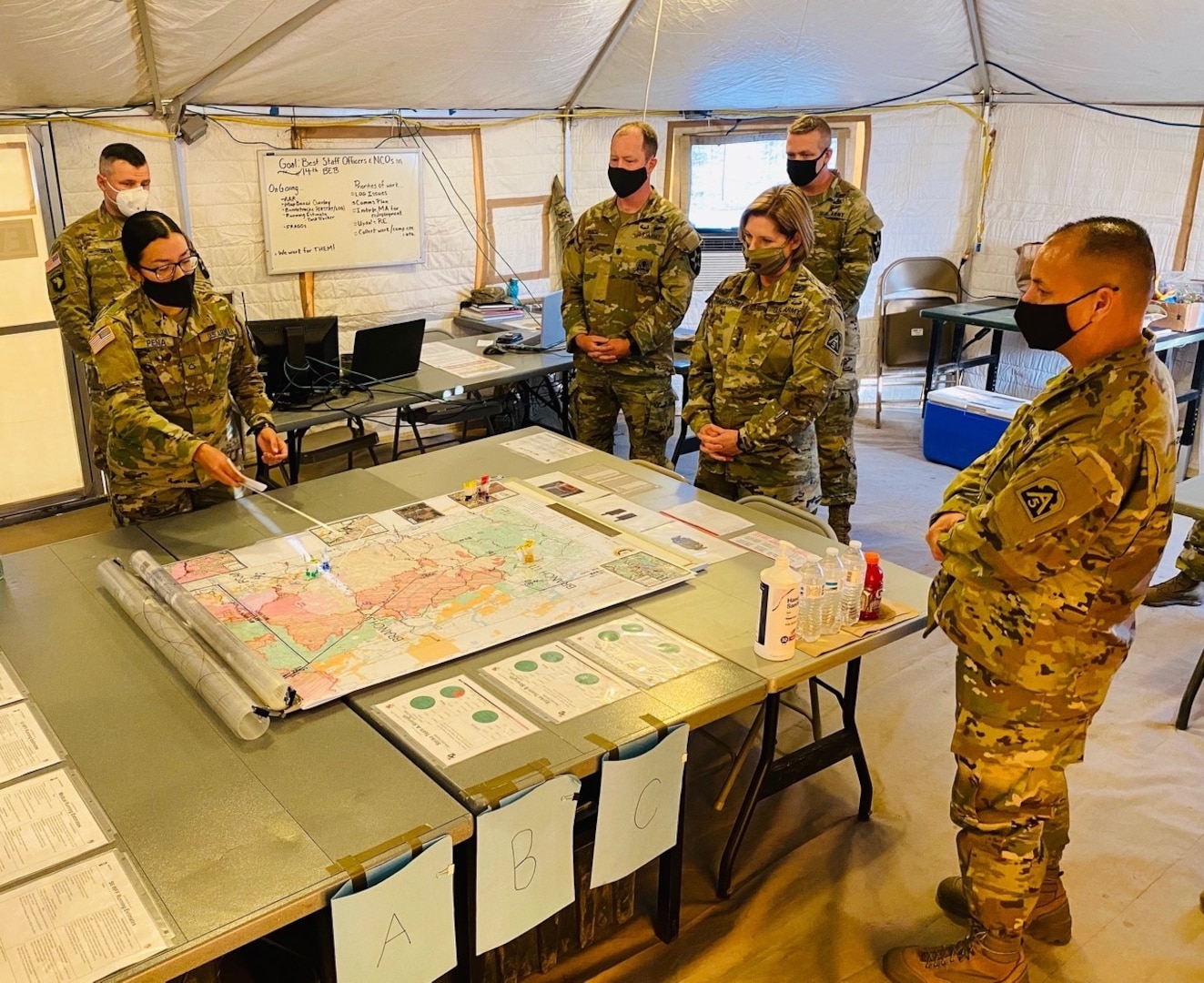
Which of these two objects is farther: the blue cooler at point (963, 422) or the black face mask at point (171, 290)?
the blue cooler at point (963, 422)

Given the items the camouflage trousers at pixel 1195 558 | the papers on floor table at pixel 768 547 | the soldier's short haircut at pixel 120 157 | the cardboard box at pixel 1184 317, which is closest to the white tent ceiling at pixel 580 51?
the soldier's short haircut at pixel 120 157

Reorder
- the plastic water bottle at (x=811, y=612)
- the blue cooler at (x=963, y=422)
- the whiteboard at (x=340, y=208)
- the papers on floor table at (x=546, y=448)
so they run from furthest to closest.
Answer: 1. the blue cooler at (x=963, y=422)
2. the whiteboard at (x=340, y=208)
3. the papers on floor table at (x=546, y=448)
4. the plastic water bottle at (x=811, y=612)

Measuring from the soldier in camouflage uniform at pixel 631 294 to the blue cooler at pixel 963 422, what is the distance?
2027mm

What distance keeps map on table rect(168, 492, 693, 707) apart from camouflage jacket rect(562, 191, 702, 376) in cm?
128

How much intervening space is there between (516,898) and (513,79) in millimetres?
4415

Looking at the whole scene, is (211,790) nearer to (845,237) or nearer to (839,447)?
(839,447)

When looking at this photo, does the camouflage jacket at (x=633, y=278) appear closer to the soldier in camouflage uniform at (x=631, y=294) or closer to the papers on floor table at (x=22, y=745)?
the soldier in camouflage uniform at (x=631, y=294)

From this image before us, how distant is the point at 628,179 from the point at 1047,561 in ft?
7.74

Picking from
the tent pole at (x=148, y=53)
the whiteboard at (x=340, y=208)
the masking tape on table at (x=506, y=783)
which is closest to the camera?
the masking tape on table at (x=506, y=783)

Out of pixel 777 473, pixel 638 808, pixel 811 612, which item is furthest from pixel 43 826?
pixel 777 473

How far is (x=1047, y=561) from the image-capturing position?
1.76m

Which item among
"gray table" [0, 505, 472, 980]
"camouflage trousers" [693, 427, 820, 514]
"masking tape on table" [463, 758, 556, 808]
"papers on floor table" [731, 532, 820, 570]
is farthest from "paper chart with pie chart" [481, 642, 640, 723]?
"camouflage trousers" [693, 427, 820, 514]

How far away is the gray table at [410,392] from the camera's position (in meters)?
3.79

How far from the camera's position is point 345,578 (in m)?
2.28
